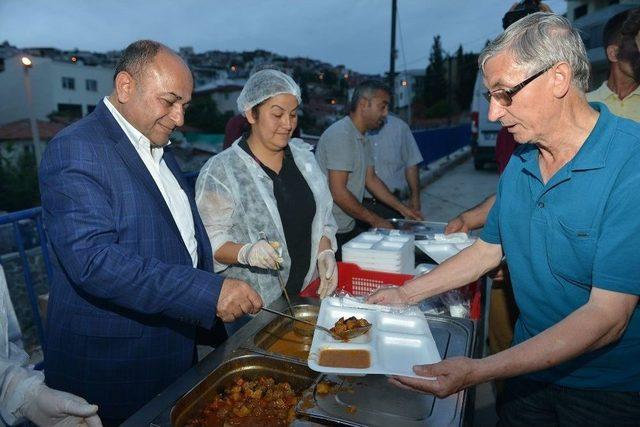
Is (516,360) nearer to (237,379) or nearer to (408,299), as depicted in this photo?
(408,299)

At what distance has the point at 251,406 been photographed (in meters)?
1.48

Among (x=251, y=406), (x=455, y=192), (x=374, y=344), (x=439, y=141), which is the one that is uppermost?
(x=439, y=141)

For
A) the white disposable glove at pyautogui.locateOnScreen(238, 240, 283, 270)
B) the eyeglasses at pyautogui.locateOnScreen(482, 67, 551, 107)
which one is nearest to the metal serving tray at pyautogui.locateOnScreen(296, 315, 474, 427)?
the white disposable glove at pyautogui.locateOnScreen(238, 240, 283, 270)

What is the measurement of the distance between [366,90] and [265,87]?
1.97m

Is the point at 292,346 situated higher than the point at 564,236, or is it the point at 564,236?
the point at 564,236

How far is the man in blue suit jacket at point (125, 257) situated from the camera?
1.56 meters

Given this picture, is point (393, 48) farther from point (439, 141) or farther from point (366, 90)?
point (366, 90)

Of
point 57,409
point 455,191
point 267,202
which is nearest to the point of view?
point 57,409

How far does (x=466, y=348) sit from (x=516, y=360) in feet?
1.11

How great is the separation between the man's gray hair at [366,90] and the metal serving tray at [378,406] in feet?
10.5

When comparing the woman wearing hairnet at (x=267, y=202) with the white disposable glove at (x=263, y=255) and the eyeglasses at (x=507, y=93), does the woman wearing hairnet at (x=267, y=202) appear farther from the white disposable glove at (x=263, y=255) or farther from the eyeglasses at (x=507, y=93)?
the eyeglasses at (x=507, y=93)

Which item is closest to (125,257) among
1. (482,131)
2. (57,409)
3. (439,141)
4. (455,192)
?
(57,409)

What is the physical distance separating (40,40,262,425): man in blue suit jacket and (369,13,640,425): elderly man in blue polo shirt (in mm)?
894

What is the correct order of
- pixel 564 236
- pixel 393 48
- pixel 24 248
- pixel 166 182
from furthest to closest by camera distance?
pixel 393 48
pixel 24 248
pixel 166 182
pixel 564 236
